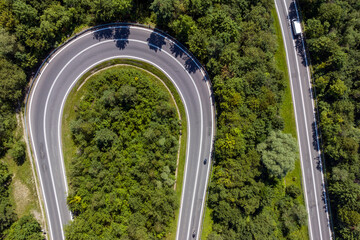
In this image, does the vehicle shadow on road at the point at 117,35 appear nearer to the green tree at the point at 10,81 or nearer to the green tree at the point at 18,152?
the green tree at the point at 10,81

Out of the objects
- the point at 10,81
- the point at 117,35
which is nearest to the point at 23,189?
the point at 10,81

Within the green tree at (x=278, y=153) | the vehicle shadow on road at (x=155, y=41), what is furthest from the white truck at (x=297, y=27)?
the vehicle shadow on road at (x=155, y=41)

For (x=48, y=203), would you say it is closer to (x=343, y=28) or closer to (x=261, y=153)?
(x=261, y=153)

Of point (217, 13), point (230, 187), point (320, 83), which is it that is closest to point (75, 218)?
point (230, 187)

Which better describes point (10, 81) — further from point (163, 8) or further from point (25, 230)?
point (163, 8)

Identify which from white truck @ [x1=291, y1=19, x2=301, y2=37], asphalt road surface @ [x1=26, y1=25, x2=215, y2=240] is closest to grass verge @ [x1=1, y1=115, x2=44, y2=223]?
asphalt road surface @ [x1=26, y1=25, x2=215, y2=240]
